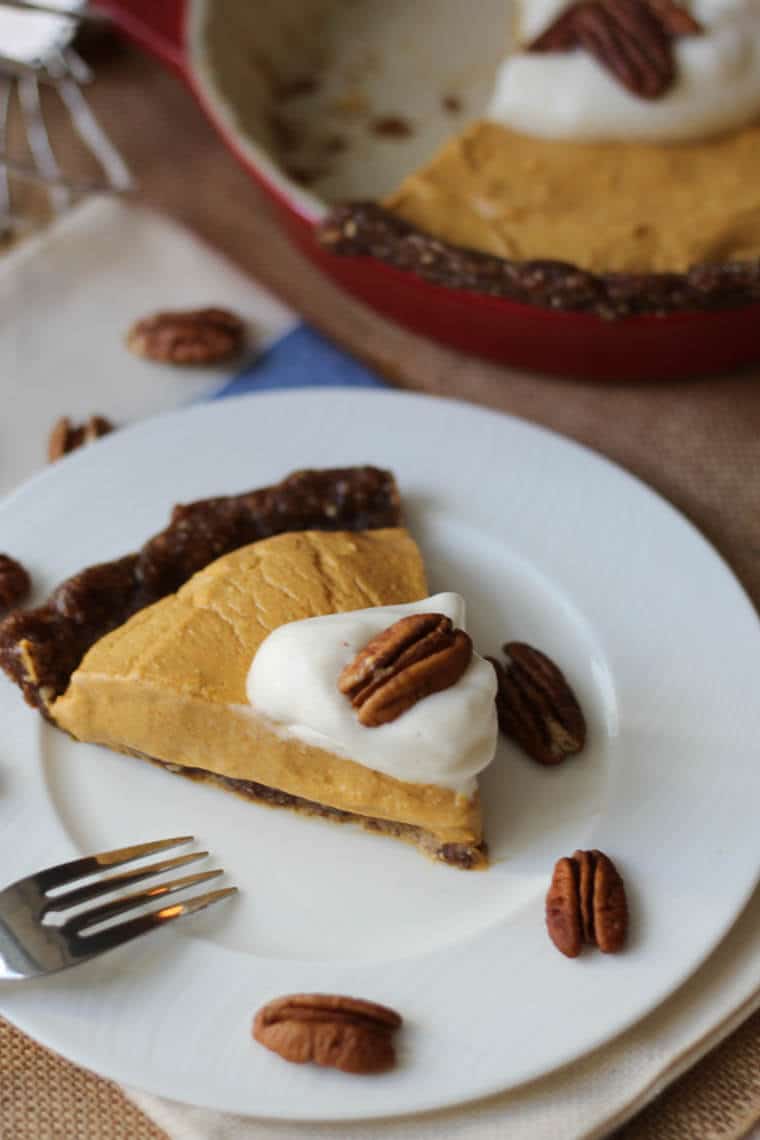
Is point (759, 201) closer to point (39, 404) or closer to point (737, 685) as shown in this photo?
point (737, 685)

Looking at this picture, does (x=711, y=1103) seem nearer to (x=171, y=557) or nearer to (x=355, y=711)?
(x=355, y=711)

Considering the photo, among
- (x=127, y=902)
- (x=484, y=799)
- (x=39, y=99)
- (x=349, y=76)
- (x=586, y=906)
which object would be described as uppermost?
(x=39, y=99)

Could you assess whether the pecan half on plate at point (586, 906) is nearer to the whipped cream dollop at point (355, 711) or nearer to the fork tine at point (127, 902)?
the whipped cream dollop at point (355, 711)

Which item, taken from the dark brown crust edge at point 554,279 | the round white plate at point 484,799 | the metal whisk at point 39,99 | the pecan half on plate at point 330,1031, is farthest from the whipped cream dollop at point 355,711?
the metal whisk at point 39,99

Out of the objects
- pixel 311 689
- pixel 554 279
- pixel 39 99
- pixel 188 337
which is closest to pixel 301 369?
pixel 188 337

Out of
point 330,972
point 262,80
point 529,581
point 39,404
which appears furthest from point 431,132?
point 330,972
